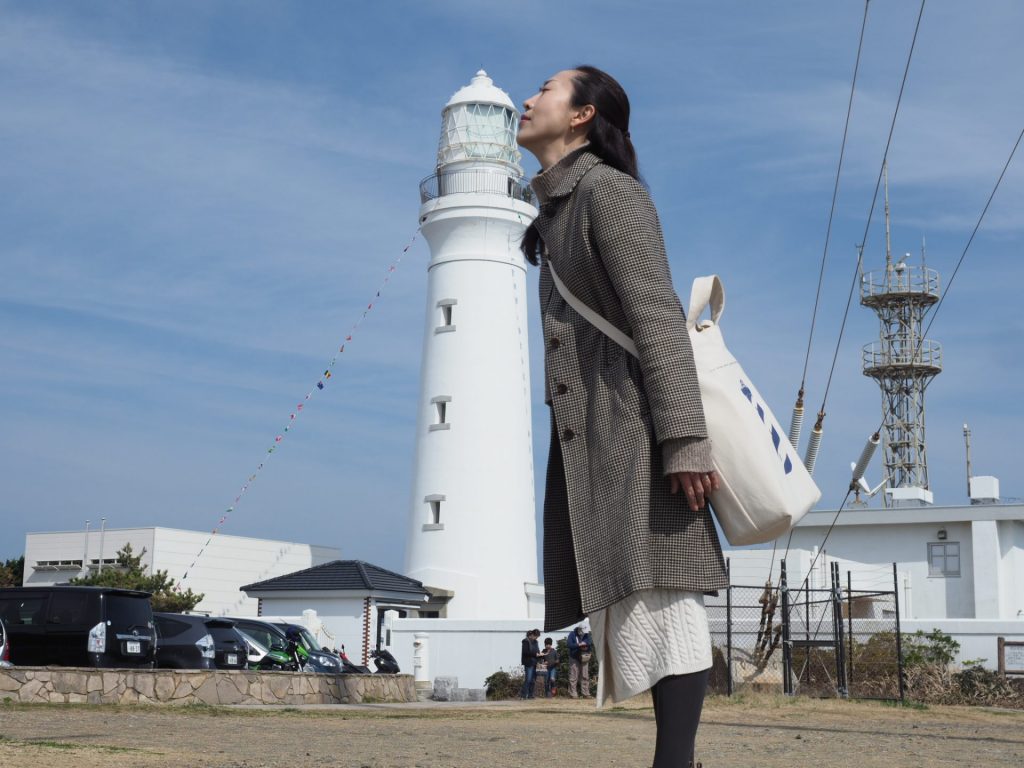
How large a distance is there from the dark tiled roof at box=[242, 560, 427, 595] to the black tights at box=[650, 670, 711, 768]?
1080 inches

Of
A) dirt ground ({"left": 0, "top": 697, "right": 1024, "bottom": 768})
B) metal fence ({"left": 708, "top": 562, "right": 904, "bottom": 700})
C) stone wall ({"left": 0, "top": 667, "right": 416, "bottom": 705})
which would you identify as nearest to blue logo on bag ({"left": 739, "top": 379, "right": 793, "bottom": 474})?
dirt ground ({"left": 0, "top": 697, "right": 1024, "bottom": 768})

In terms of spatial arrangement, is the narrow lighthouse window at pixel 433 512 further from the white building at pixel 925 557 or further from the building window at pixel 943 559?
the building window at pixel 943 559

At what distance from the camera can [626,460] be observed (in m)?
3.79

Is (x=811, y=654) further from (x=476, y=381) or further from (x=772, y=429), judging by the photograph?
(x=772, y=429)

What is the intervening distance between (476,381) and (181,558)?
→ 24.8 m

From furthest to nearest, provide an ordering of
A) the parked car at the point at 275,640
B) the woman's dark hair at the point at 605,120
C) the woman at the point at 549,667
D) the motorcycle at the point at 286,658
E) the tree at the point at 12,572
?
the tree at the point at 12,572
the woman at the point at 549,667
the parked car at the point at 275,640
the motorcycle at the point at 286,658
the woman's dark hair at the point at 605,120

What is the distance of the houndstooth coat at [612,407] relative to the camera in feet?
12.2

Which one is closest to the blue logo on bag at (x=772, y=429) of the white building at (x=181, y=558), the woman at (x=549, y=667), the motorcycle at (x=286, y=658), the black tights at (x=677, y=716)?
the black tights at (x=677, y=716)

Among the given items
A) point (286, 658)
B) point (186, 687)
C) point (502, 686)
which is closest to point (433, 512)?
point (502, 686)

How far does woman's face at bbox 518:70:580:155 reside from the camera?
430cm

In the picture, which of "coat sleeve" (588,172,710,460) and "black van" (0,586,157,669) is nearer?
"coat sleeve" (588,172,710,460)

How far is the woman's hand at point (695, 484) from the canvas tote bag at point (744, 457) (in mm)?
33

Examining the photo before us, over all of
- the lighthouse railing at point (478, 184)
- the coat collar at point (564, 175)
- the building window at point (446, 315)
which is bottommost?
the coat collar at point (564, 175)

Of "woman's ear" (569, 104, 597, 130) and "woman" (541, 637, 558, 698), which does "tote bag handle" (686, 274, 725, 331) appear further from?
"woman" (541, 637, 558, 698)
